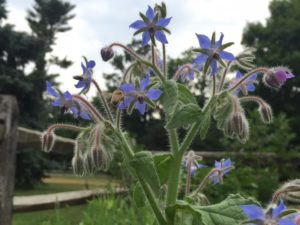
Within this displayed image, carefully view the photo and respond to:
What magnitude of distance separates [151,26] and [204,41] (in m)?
0.13

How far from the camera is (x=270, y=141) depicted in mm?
5887

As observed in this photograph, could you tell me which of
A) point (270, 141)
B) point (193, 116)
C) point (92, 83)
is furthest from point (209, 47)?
point (270, 141)

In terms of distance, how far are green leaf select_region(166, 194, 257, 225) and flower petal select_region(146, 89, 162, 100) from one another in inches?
9.0

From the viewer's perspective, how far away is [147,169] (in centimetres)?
104

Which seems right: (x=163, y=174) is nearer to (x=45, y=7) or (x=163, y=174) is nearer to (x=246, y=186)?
(x=246, y=186)

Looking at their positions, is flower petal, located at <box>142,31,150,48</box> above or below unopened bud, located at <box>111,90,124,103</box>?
above

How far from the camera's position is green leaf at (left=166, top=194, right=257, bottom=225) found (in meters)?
1.01

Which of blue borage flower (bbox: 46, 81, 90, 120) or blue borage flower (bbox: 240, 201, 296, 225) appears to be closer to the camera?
blue borage flower (bbox: 240, 201, 296, 225)

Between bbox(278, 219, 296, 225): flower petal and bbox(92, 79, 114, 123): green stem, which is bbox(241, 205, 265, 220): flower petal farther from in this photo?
bbox(92, 79, 114, 123): green stem

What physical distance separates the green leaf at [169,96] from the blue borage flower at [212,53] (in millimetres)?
91

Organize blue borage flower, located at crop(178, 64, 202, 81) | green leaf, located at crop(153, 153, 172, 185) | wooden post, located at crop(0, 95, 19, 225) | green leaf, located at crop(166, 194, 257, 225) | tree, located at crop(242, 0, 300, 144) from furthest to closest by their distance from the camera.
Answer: tree, located at crop(242, 0, 300, 144) < wooden post, located at crop(0, 95, 19, 225) < blue borage flower, located at crop(178, 64, 202, 81) < green leaf, located at crop(153, 153, 172, 185) < green leaf, located at crop(166, 194, 257, 225)

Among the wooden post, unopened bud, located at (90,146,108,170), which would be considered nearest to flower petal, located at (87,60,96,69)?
unopened bud, located at (90,146,108,170)

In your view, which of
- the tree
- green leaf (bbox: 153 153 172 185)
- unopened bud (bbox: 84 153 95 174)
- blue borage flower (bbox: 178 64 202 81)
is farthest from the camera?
the tree

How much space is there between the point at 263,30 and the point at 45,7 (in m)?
9.80
